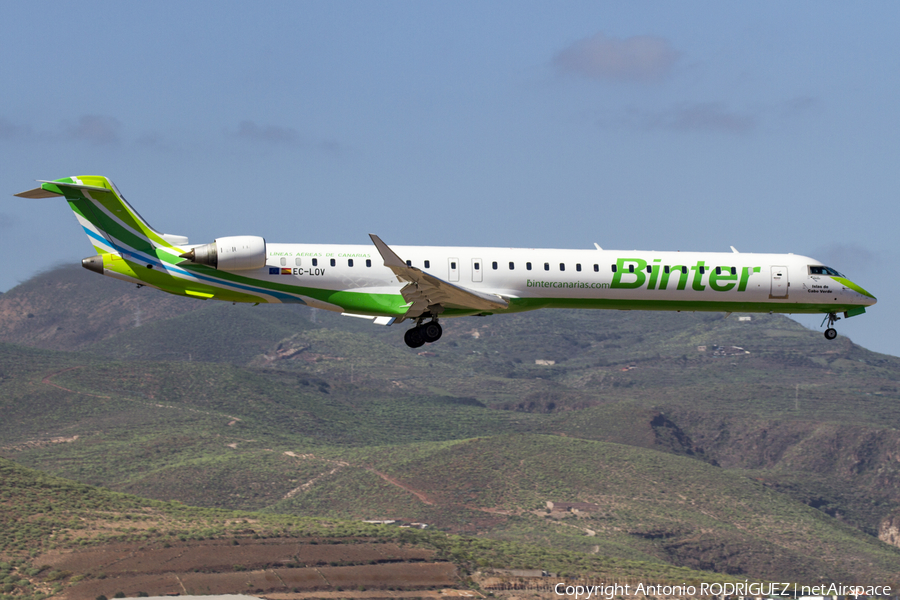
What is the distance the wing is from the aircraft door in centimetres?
1260

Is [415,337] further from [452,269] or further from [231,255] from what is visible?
[231,255]

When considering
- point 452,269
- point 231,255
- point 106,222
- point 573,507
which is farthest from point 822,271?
point 573,507

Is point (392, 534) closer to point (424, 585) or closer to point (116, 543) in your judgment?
point (424, 585)

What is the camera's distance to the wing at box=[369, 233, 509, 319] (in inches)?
1758

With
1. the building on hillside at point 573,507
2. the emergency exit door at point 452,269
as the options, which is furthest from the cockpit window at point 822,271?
the building on hillside at point 573,507

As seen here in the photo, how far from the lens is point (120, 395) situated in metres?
187

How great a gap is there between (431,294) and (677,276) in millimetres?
11180

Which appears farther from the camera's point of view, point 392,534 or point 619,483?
point 619,483

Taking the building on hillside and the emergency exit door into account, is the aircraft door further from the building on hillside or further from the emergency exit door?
the building on hillside

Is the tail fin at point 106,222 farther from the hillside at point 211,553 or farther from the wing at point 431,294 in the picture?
the hillside at point 211,553

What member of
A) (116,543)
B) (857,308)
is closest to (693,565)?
(116,543)

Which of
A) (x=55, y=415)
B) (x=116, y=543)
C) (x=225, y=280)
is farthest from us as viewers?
(x=55, y=415)

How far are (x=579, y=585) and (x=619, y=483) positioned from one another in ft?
173

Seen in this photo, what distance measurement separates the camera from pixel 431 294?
46.5 metres
